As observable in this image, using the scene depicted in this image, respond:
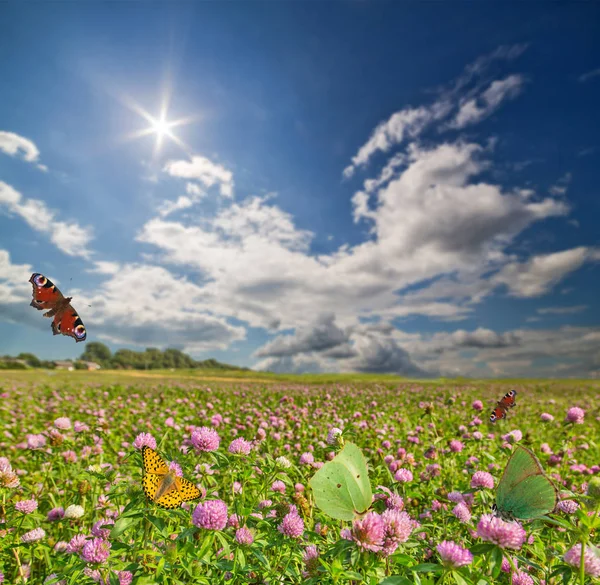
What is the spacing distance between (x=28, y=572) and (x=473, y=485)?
344 cm

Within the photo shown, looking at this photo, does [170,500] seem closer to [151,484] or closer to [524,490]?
[151,484]

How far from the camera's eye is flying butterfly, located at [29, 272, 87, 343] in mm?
4859

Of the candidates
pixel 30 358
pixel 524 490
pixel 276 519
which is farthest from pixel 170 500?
pixel 30 358

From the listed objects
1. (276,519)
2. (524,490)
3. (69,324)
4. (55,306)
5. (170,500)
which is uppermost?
(55,306)

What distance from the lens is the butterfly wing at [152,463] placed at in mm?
1973

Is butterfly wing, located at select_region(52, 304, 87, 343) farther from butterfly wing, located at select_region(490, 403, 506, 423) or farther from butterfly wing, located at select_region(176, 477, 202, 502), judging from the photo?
butterfly wing, located at select_region(490, 403, 506, 423)

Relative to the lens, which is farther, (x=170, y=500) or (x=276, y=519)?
(x=276, y=519)

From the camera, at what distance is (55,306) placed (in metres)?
5.01

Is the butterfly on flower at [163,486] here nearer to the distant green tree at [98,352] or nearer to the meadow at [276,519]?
the meadow at [276,519]

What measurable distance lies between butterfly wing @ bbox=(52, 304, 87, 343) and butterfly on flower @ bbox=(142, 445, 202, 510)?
328 centimetres

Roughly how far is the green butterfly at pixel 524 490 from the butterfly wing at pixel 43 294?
5.27m

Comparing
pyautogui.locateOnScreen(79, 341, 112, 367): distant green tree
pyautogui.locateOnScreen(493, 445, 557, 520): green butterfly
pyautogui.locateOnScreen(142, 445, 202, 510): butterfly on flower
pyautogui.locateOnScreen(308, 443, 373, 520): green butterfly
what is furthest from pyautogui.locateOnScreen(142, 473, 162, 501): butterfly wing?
pyautogui.locateOnScreen(79, 341, 112, 367): distant green tree

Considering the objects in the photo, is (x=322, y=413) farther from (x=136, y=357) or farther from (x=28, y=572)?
(x=136, y=357)

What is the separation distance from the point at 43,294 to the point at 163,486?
4019 mm
